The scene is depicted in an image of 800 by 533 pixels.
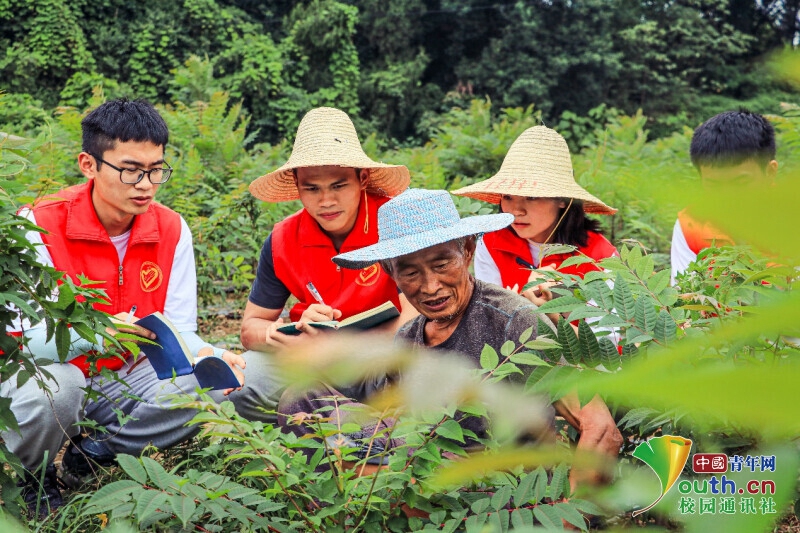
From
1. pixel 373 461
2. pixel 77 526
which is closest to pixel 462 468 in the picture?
pixel 373 461

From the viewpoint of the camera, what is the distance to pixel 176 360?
2746mm

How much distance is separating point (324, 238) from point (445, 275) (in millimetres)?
1085

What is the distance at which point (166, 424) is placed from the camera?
303 centimetres

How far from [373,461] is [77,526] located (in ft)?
2.92

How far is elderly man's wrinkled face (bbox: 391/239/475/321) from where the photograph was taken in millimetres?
2242

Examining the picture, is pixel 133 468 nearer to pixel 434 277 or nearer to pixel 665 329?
pixel 434 277

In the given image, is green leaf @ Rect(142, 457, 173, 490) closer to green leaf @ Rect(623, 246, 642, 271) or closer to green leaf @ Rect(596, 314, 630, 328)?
green leaf @ Rect(596, 314, 630, 328)

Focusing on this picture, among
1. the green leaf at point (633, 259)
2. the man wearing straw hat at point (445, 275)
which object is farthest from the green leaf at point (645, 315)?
the man wearing straw hat at point (445, 275)

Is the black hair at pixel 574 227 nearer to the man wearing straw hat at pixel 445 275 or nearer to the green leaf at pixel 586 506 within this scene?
the man wearing straw hat at pixel 445 275

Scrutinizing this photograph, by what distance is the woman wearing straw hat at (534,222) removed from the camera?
3.09 meters

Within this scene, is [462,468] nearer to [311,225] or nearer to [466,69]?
[311,225]

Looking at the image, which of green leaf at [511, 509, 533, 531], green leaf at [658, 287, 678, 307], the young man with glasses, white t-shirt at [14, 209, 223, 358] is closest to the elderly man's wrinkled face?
green leaf at [658, 287, 678, 307]

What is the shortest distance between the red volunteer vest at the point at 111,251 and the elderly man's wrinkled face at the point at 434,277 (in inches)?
51.1

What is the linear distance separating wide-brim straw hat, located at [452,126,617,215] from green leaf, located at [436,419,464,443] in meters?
1.59
